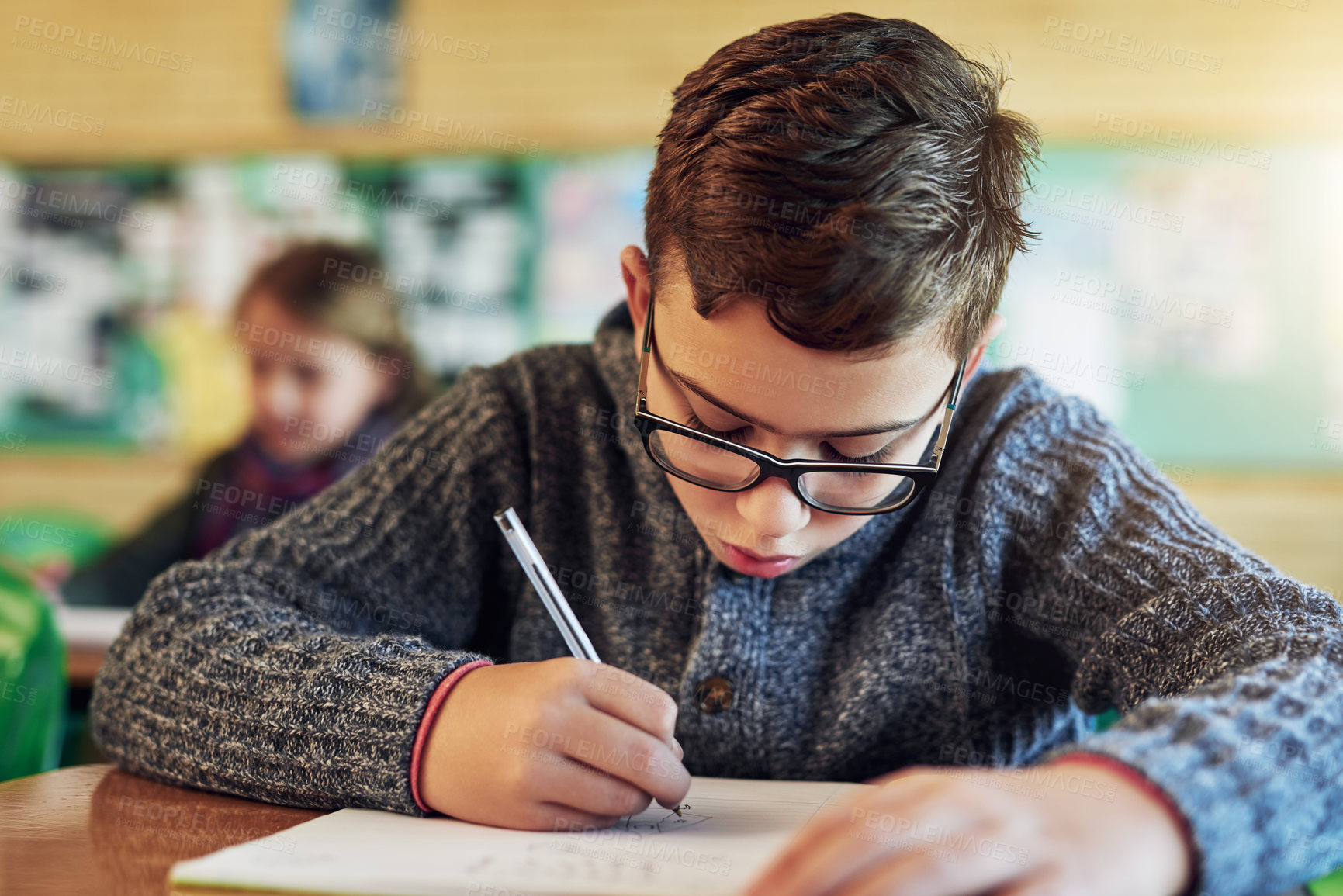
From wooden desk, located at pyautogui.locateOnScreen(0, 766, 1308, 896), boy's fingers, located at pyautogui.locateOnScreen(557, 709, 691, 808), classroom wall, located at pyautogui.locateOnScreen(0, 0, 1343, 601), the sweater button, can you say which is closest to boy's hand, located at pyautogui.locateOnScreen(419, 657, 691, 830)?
boy's fingers, located at pyautogui.locateOnScreen(557, 709, 691, 808)

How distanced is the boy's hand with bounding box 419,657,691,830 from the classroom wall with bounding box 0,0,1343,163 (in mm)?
2781

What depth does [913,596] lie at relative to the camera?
0.89 meters

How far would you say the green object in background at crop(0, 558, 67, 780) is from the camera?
98cm

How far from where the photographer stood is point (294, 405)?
2475 mm

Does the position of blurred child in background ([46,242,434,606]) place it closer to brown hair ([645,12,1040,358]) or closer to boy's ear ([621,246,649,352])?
boy's ear ([621,246,649,352])

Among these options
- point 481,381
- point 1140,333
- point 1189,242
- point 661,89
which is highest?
point 661,89

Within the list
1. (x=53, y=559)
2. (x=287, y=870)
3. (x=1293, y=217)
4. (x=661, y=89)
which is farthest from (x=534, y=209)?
(x=287, y=870)

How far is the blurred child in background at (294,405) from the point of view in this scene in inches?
97.3

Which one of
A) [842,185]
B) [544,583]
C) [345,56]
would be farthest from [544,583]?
[345,56]

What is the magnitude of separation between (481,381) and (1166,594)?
625 millimetres

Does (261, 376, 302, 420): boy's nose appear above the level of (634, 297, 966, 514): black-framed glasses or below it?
below

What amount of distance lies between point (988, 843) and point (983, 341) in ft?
1.50

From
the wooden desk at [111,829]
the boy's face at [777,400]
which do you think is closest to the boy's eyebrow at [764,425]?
the boy's face at [777,400]

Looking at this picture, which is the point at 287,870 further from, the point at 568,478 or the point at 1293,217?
the point at 1293,217
